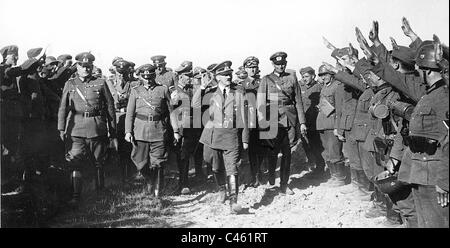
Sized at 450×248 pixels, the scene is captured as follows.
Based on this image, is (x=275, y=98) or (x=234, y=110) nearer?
(x=234, y=110)

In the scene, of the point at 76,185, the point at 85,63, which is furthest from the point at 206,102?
the point at 76,185

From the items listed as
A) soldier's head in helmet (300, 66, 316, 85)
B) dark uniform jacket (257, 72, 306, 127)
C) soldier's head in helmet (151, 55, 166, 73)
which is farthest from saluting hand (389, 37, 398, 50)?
soldier's head in helmet (151, 55, 166, 73)

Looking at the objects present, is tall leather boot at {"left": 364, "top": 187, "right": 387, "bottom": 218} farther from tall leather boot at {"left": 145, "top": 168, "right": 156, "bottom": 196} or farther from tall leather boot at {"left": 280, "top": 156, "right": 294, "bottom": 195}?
tall leather boot at {"left": 145, "top": 168, "right": 156, "bottom": 196}

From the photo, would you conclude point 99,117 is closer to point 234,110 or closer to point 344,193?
point 234,110

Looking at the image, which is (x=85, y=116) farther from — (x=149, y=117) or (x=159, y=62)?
(x=159, y=62)

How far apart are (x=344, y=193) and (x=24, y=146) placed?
5612 millimetres

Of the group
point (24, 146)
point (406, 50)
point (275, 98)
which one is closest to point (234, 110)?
point (275, 98)

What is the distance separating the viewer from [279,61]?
804 cm

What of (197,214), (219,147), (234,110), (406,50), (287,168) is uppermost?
(406,50)

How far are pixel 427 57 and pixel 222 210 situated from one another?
400cm

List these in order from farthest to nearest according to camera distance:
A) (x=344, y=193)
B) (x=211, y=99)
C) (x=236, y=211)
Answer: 1. (x=344, y=193)
2. (x=211, y=99)
3. (x=236, y=211)

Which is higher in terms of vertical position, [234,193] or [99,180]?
[234,193]

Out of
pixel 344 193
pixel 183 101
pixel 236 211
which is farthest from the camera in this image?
pixel 183 101

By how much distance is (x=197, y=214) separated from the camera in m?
6.94
